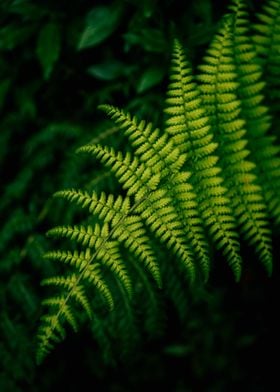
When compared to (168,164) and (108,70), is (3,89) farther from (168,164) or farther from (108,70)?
(168,164)

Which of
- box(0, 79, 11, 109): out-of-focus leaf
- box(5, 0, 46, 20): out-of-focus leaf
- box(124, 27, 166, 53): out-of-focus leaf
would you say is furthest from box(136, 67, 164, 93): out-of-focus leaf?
box(0, 79, 11, 109): out-of-focus leaf

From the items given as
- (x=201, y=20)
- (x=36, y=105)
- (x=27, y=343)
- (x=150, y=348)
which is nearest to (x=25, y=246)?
(x=27, y=343)

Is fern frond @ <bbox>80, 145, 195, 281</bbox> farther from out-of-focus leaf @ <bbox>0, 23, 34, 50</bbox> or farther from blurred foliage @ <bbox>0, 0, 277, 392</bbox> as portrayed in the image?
out-of-focus leaf @ <bbox>0, 23, 34, 50</bbox>

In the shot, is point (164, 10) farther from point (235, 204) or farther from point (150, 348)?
point (150, 348)

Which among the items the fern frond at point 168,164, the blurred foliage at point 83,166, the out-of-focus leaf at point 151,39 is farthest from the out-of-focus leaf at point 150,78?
the fern frond at point 168,164

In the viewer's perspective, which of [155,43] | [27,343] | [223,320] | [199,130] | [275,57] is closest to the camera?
[199,130]

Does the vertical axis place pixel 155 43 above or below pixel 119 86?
above

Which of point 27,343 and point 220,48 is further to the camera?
point 27,343

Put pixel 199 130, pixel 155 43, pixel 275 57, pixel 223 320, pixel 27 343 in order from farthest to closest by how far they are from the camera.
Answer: pixel 223 320, pixel 27 343, pixel 155 43, pixel 275 57, pixel 199 130

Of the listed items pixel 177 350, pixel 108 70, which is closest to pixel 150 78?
pixel 108 70
